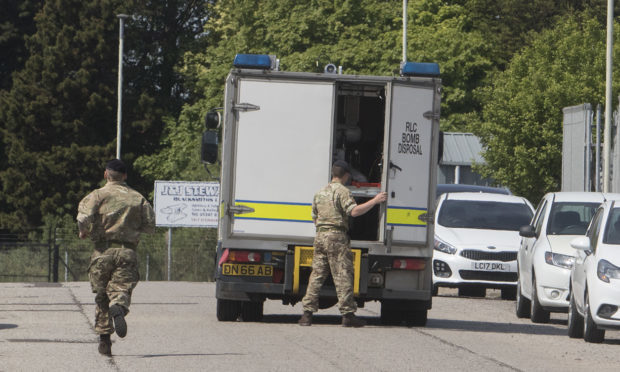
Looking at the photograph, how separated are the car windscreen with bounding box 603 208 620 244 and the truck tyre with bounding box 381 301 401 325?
2.77 m

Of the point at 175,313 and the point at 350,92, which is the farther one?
the point at 175,313

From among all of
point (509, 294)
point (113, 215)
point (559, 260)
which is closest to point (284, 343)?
point (113, 215)

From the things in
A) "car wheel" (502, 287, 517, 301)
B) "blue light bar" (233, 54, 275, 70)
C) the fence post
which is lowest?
the fence post

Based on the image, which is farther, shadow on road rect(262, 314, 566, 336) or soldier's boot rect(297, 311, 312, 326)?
shadow on road rect(262, 314, 566, 336)

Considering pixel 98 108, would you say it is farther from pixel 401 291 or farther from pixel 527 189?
pixel 401 291

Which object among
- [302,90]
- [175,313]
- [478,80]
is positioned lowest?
[175,313]

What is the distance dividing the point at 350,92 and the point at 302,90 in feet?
4.57

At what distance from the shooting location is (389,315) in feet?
58.5

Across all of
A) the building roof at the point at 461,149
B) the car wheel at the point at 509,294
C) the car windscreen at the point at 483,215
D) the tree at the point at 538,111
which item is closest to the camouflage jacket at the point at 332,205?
the car windscreen at the point at 483,215

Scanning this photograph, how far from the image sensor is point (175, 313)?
19578 mm

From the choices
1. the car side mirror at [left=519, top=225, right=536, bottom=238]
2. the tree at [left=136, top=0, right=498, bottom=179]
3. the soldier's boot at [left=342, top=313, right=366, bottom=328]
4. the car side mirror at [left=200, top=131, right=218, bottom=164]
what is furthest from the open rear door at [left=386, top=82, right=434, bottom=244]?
the tree at [left=136, top=0, right=498, bottom=179]

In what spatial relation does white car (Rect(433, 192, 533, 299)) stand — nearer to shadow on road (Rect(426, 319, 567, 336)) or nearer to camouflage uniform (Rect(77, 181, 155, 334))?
shadow on road (Rect(426, 319, 567, 336))

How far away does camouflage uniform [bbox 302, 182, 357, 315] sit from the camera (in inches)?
644

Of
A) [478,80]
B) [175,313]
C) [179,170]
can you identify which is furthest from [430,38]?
[175,313]
